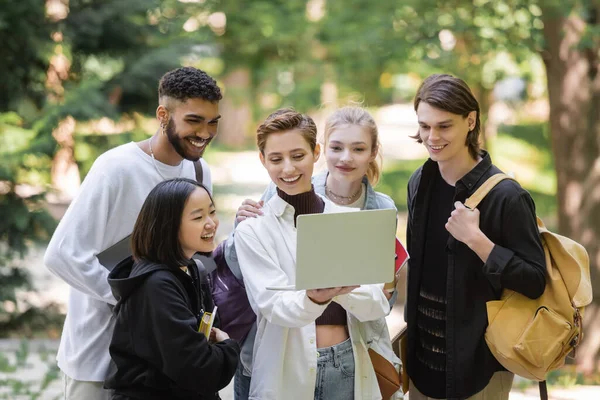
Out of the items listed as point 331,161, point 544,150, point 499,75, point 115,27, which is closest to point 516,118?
point 544,150

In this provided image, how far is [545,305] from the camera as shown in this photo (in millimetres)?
2947

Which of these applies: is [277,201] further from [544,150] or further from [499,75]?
[544,150]

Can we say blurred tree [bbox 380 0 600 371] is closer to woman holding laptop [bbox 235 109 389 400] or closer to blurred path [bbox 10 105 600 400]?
blurred path [bbox 10 105 600 400]

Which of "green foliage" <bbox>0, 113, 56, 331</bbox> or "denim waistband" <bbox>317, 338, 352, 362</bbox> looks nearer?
"denim waistband" <bbox>317, 338, 352, 362</bbox>

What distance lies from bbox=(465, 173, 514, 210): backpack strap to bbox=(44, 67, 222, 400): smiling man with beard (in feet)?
3.49

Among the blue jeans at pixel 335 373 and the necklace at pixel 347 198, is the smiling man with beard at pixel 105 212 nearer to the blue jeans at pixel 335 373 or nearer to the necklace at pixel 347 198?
the necklace at pixel 347 198

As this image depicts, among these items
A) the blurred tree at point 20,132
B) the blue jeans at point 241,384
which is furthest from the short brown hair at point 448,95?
the blurred tree at point 20,132

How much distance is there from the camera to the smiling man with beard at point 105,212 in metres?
2.88

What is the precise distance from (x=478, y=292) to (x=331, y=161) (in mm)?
826

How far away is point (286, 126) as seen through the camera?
2.99 metres

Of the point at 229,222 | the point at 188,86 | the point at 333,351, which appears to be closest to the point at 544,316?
the point at 333,351

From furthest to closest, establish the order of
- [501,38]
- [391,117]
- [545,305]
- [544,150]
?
[391,117] < [544,150] < [501,38] < [545,305]

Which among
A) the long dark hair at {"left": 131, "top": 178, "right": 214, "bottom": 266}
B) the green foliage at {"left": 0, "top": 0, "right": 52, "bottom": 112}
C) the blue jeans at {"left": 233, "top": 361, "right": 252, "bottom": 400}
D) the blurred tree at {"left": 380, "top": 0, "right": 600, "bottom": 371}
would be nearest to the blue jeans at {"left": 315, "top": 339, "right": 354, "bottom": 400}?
the blue jeans at {"left": 233, "top": 361, "right": 252, "bottom": 400}

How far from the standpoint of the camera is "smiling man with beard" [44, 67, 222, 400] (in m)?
2.88
